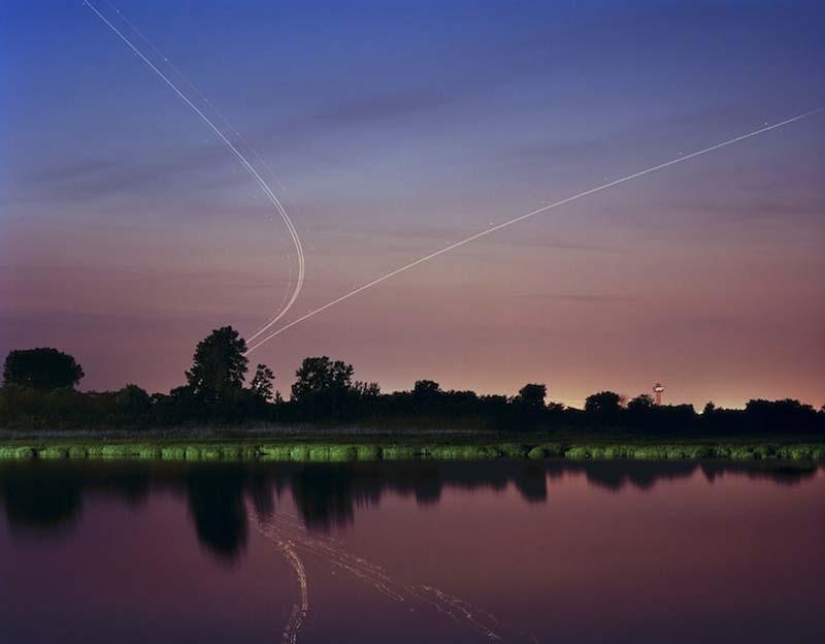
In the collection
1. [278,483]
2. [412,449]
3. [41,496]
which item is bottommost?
[41,496]

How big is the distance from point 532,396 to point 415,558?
187 ft

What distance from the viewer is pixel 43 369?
125938 mm

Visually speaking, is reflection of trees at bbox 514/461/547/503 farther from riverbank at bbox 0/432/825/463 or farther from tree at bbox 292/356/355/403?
tree at bbox 292/356/355/403

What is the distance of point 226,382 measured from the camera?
93.8 meters

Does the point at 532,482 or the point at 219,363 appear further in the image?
the point at 219,363

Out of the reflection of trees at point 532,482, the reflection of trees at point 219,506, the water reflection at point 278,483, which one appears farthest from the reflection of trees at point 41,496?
the reflection of trees at point 532,482

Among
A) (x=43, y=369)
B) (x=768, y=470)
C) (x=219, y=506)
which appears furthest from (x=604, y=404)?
(x=43, y=369)

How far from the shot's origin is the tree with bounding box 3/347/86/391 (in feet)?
404

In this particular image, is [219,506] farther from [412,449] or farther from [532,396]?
[532,396]

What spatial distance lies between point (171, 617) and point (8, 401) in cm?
7144

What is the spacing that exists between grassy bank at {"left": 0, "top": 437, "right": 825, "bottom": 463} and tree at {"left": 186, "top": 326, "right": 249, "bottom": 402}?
27826 millimetres

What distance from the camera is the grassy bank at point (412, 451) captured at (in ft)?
190

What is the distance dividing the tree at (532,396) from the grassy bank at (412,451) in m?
15.9

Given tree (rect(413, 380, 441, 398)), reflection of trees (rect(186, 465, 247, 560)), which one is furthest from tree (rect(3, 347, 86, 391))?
reflection of trees (rect(186, 465, 247, 560))
